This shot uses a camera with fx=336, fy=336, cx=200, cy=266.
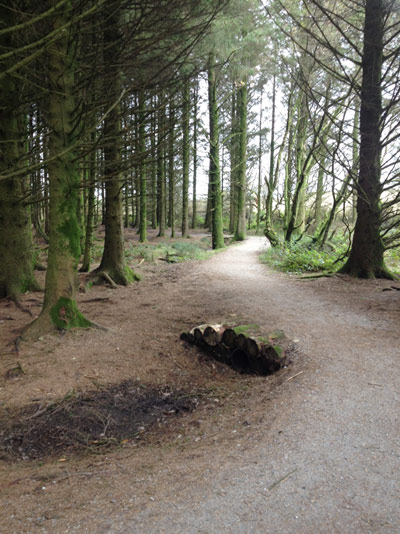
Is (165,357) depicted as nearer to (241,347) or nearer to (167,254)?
(241,347)

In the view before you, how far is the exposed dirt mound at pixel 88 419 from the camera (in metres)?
3.02

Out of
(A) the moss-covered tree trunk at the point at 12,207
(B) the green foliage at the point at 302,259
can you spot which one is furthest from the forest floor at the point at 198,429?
(B) the green foliage at the point at 302,259

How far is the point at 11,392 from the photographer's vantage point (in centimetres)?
372

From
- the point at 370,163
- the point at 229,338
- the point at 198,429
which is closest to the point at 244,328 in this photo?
the point at 229,338

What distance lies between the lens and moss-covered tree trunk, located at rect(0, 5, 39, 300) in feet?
21.2

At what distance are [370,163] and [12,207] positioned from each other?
836 centimetres

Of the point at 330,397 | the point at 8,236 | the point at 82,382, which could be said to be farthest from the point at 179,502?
the point at 8,236

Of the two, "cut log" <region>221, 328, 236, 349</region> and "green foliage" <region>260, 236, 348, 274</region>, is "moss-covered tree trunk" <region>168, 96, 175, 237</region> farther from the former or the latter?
"green foliage" <region>260, 236, 348, 274</region>

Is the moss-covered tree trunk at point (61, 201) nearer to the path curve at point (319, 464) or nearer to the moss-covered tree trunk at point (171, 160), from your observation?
the moss-covered tree trunk at point (171, 160)

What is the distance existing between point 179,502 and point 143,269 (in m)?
9.79

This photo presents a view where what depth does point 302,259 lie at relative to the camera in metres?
11.0

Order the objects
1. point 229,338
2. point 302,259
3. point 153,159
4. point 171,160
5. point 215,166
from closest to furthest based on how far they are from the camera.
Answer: point 229,338 → point 153,159 → point 302,259 → point 215,166 → point 171,160

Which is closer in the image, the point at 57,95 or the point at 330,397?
the point at 330,397

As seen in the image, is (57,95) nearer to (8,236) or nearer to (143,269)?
(8,236)
